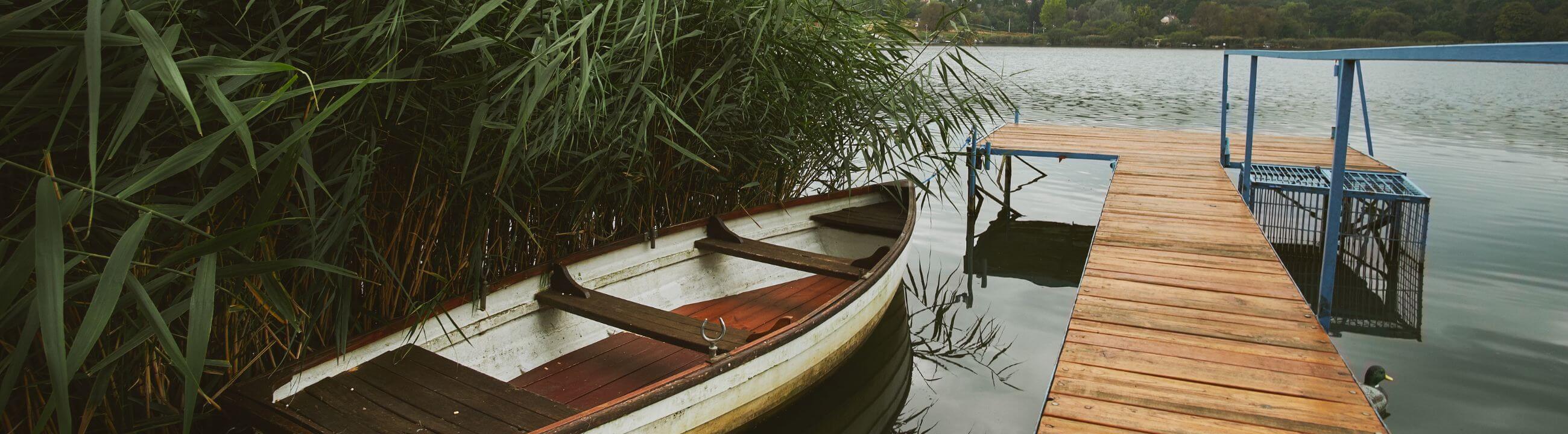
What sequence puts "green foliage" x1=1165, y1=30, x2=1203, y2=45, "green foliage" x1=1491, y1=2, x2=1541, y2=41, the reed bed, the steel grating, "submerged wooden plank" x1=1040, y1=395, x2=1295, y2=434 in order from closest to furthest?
the reed bed < "submerged wooden plank" x1=1040, y1=395, x2=1295, y2=434 < the steel grating < "green foliage" x1=1491, y1=2, x2=1541, y2=41 < "green foliage" x1=1165, y1=30, x2=1203, y2=45

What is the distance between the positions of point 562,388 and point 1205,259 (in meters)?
2.93

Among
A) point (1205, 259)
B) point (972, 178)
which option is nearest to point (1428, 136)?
point (972, 178)

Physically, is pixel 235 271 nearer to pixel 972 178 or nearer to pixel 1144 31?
pixel 972 178

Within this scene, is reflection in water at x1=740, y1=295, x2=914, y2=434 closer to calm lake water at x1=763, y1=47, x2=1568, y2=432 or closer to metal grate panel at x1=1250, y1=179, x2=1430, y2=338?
calm lake water at x1=763, y1=47, x2=1568, y2=432

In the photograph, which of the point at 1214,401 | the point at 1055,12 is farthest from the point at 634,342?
the point at 1055,12

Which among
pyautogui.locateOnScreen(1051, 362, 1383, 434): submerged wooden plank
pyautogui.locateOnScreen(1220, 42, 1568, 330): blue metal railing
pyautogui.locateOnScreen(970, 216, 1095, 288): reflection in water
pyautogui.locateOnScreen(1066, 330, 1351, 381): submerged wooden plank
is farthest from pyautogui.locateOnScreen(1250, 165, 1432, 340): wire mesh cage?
pyautogui.locateOnScreen(1051, 362, 1383, 434): submerged wooden plank

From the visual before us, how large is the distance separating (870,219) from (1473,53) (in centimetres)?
327

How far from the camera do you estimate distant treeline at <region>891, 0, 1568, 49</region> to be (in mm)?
28594

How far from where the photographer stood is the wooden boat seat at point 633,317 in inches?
132

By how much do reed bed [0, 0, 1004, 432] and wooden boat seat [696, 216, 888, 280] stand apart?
0.27m

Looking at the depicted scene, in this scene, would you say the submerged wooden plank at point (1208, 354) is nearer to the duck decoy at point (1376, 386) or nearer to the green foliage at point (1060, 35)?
the duck decoy at point (1376, 386)

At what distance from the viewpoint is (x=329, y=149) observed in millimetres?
2768

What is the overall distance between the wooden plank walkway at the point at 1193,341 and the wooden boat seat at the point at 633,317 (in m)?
1.24

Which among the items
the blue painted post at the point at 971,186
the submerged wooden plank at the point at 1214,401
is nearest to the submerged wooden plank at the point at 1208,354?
the submerged wooden plank at the point at 1214,401
